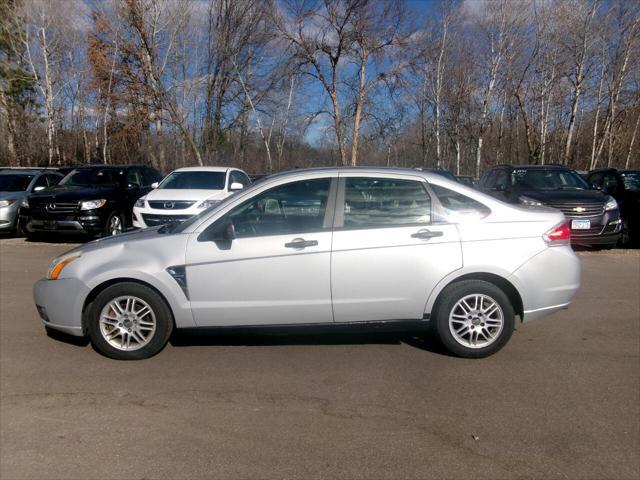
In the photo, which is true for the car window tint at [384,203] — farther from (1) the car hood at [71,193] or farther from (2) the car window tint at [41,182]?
(2) the car window tint at [41,182]

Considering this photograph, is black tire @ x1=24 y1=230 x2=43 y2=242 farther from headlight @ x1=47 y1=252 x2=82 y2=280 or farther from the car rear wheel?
headlight @ x1=47 y1=252 x2=82 y2=280

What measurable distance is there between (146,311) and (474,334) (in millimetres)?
2938

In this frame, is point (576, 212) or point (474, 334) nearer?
point (474, 334)

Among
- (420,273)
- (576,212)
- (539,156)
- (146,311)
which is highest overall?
(539,156)

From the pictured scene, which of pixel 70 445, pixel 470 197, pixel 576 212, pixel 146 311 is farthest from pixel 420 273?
pixel 576 212

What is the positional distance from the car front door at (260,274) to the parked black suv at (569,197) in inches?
224

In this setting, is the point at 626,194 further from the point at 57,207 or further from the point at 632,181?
the point at 57,207

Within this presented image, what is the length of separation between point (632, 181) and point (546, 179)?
2655 millimetres

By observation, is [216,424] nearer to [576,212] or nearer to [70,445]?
[70,445]

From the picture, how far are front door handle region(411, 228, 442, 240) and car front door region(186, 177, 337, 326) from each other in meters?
0.77

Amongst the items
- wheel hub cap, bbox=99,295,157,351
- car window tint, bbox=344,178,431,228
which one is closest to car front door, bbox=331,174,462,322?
car window tint, bbox=344,178,431,228

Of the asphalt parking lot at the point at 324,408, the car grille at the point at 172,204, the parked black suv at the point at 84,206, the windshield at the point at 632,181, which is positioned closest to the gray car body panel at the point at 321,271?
the asphalt parking lot at the point at 324,408

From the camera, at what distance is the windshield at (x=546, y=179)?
38.0ft

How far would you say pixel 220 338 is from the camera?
521cm
